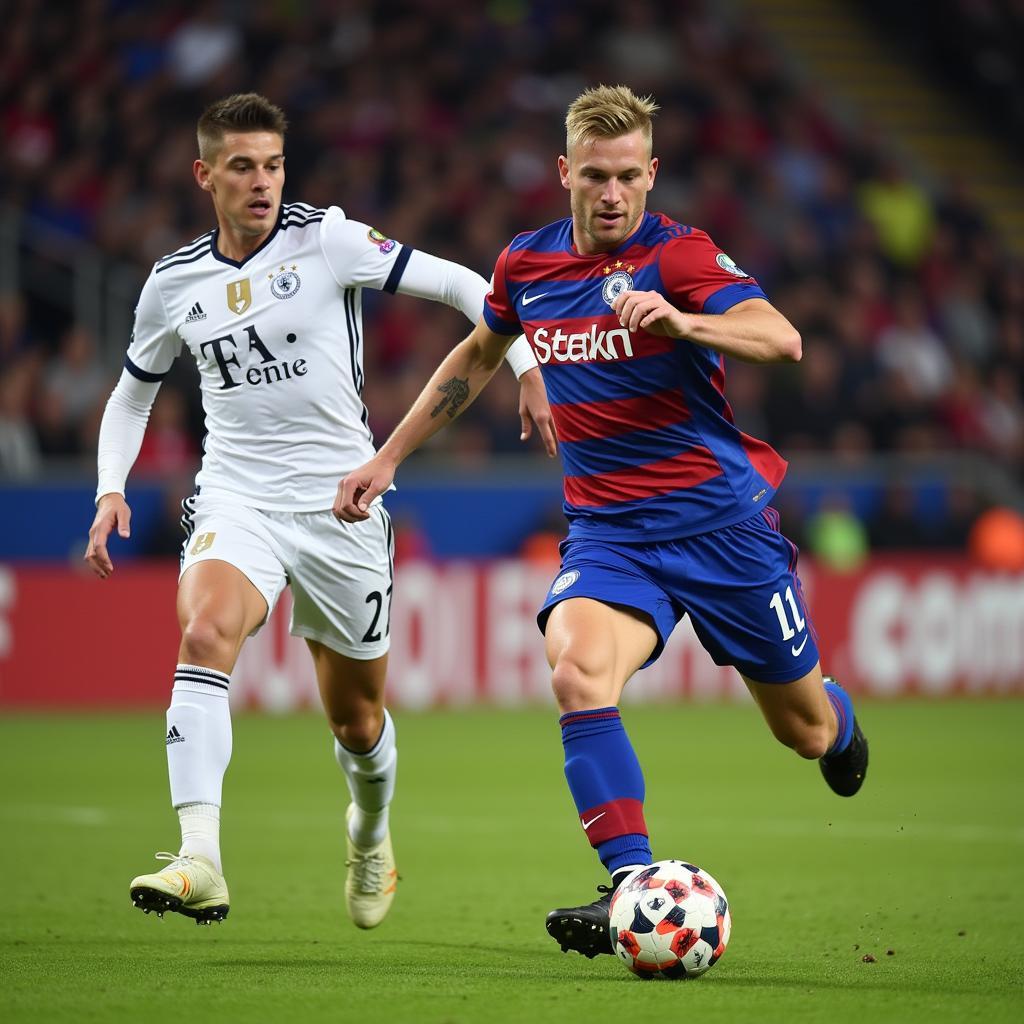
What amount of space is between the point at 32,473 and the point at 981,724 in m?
7.80

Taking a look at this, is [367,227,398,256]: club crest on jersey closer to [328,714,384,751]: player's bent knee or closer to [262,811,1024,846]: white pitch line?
[328,714,384,751]: player's bent knee

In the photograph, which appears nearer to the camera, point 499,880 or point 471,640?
point 499,880

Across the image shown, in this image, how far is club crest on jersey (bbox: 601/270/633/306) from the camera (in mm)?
5633

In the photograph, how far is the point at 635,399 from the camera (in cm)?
571

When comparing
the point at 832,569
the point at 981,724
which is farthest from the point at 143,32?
the point at 981,724

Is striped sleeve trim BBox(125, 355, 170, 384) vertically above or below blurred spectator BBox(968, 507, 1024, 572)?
below

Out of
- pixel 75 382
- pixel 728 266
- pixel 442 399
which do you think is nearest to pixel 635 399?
pixel 728 266

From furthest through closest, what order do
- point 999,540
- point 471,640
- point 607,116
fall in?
point 999,540 < point 471,640 < point 607,116

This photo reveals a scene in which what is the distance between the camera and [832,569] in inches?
670

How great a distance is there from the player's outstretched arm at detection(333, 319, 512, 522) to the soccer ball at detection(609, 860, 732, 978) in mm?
1488

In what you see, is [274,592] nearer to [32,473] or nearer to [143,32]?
[32,473]

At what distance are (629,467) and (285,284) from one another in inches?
59.6

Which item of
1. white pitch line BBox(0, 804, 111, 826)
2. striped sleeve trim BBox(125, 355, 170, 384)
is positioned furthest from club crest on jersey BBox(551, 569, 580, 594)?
white pitch line BBox(0, 804, 111, 826)

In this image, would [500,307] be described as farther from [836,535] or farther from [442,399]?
[836,535]
